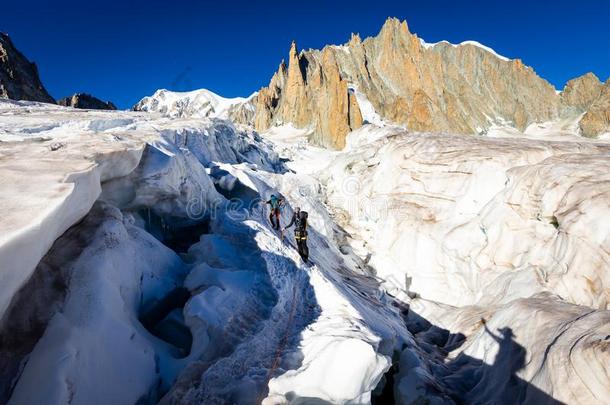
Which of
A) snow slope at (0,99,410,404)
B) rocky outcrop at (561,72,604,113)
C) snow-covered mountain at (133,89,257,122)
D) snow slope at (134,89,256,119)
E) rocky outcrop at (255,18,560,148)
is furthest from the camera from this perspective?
snow slope at (134,89,256,119)

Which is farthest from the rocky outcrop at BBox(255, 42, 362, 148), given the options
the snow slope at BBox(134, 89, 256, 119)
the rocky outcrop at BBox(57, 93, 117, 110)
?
the rocky outcrop at BBox(57, 93, 117, 110)

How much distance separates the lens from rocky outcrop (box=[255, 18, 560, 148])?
10312 cm

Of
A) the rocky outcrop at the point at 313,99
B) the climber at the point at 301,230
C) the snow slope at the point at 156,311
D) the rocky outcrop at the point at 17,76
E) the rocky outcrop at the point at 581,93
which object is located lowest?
the snow slope at the point at 156,311

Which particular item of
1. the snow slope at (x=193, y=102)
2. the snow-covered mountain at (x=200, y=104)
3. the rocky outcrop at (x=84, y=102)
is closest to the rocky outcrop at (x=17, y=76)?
the rocky outcrop at (x=84, y=102)

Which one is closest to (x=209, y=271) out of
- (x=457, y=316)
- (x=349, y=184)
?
(x=457, y=316)

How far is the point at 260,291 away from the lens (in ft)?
29.6

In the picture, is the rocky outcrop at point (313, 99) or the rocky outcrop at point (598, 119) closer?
the rocky outcrop at point (598, 119)

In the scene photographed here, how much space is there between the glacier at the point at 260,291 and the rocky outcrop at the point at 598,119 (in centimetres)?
9731

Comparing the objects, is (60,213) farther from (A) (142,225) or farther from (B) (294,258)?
(B) (294,258)

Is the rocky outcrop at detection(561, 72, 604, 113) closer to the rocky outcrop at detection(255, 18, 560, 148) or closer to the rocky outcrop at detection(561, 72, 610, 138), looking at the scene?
the rocky outcrop at detection(561, 72, 610, 138)

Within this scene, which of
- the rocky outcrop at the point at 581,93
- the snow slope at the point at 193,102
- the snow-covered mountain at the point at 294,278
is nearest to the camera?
the snow-covered mountain at the point at 294,278

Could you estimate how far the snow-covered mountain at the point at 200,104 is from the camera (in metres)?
153

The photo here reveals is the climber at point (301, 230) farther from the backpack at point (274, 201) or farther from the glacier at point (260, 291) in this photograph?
the backpack at point (274, 201)

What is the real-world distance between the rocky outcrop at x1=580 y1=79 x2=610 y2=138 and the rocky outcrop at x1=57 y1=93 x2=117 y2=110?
115 m
